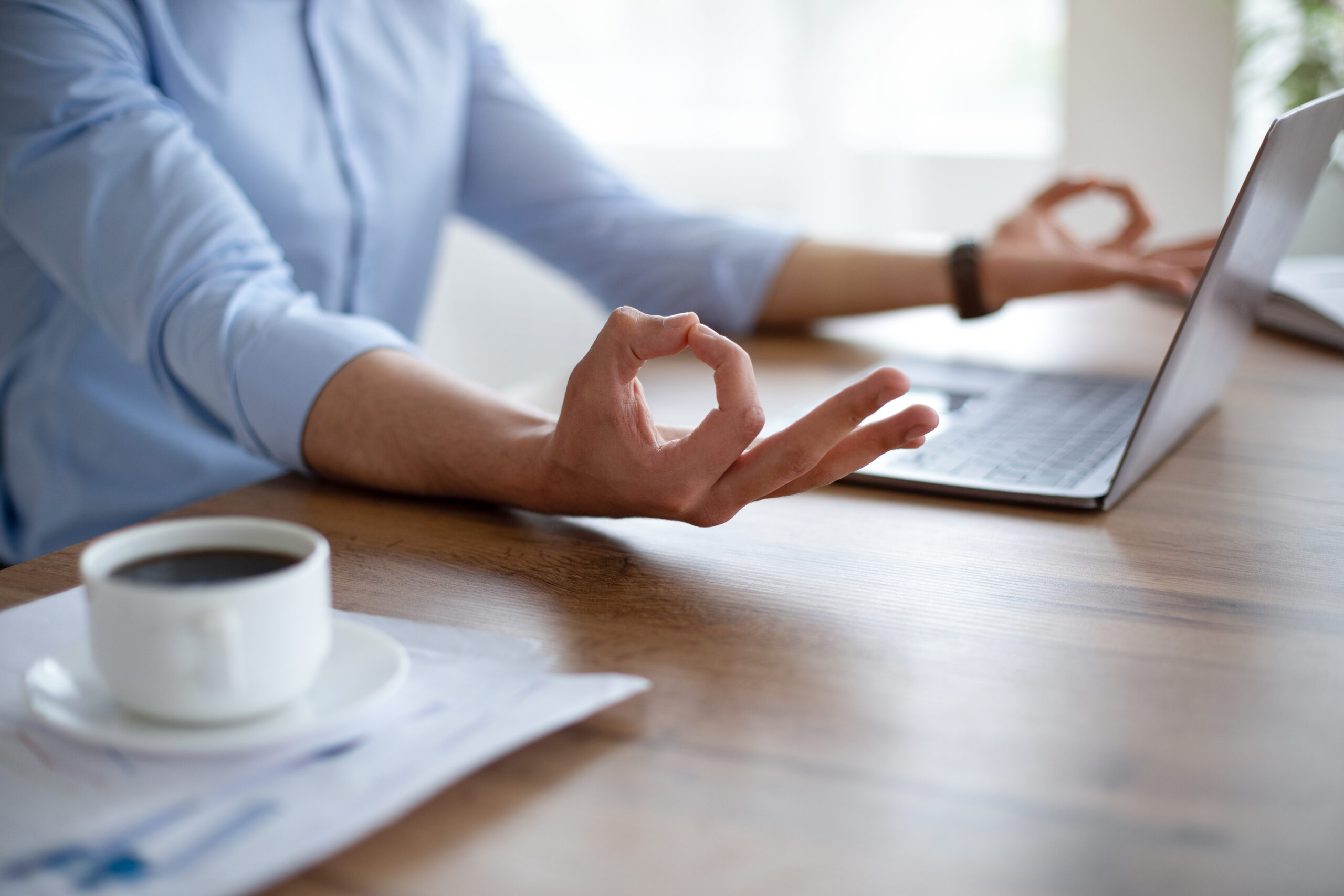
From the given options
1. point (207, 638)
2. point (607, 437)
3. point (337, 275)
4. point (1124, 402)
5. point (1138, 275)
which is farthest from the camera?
point (337, 275)

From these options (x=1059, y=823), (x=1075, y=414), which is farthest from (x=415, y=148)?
(x=1059, y=823)

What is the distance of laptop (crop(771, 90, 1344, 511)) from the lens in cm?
64

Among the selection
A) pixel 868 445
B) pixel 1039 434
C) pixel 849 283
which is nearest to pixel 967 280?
pixel 849 283

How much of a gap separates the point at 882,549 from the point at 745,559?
0.08 metres

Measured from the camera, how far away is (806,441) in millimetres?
552

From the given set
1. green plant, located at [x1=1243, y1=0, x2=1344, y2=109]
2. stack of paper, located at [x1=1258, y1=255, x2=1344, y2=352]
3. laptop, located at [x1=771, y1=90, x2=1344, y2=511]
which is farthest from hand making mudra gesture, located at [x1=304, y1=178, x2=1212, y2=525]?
green plant, located at [x1=1243, y1=0, x2=1344, y2=109]

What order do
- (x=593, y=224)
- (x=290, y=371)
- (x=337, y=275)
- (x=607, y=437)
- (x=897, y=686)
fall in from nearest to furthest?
(x=897, y=686)
(x=607, y=437)
(x=290, y=371)
(x=337, y=275)
(x=593, y=224)

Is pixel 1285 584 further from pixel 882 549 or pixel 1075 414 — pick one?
pixel 1075 414

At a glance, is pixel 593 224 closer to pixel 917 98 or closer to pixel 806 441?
pixel 806 441

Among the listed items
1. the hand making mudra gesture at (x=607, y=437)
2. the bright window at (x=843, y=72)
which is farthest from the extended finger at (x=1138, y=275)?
the bright window at (x=843, y=72)

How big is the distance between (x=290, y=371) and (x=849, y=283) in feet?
2.02

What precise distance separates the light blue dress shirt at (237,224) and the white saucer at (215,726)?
0.32 m

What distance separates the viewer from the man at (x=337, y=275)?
0.59 meters

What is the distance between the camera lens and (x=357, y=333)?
0.74 m
